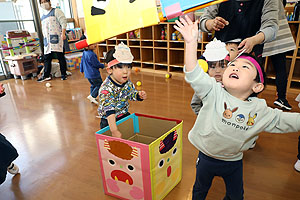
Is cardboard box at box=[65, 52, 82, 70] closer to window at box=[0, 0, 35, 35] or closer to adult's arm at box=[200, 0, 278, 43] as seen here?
window at box=[0, 0, 35, 35]

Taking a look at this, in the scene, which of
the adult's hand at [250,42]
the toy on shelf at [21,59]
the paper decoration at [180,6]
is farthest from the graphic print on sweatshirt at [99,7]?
the toy on shelf at [21,59]

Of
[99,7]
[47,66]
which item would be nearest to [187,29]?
[99,7]

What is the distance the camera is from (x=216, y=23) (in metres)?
1.14

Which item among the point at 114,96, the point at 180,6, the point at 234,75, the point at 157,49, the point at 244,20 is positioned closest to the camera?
the point at 180,6

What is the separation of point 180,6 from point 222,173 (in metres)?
0.71

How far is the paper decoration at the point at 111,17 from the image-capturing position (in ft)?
1.68

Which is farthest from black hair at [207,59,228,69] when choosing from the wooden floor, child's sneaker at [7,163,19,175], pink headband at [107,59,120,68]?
child's sneaker at [7,163,19,175]

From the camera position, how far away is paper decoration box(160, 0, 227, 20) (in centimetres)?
46

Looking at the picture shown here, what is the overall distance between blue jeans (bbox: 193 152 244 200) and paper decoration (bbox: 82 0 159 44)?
641mm

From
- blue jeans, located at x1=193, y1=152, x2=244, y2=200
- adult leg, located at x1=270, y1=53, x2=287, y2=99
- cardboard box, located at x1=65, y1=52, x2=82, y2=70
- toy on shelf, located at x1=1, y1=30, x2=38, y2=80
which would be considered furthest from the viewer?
cardboard box, located at x1=65, y1=52, x2=82, y2=70

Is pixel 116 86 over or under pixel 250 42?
under

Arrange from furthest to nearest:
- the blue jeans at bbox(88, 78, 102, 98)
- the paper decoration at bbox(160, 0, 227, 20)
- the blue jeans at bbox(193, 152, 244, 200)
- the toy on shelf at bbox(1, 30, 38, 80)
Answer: the toy on shelf at bbox(1, 30, 38, 80) → the blue jeans at bbox(88, 78, 102, 98) → the blue jeans at bbox(193, 152, 244, 200) → the paper decoration at bbox(160, 0, 227, 20)

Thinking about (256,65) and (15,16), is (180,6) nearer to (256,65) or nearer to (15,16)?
(256,65)

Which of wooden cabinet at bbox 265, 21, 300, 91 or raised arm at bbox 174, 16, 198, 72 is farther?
wooden cabinet at bbox 265, 21, 300, 91
